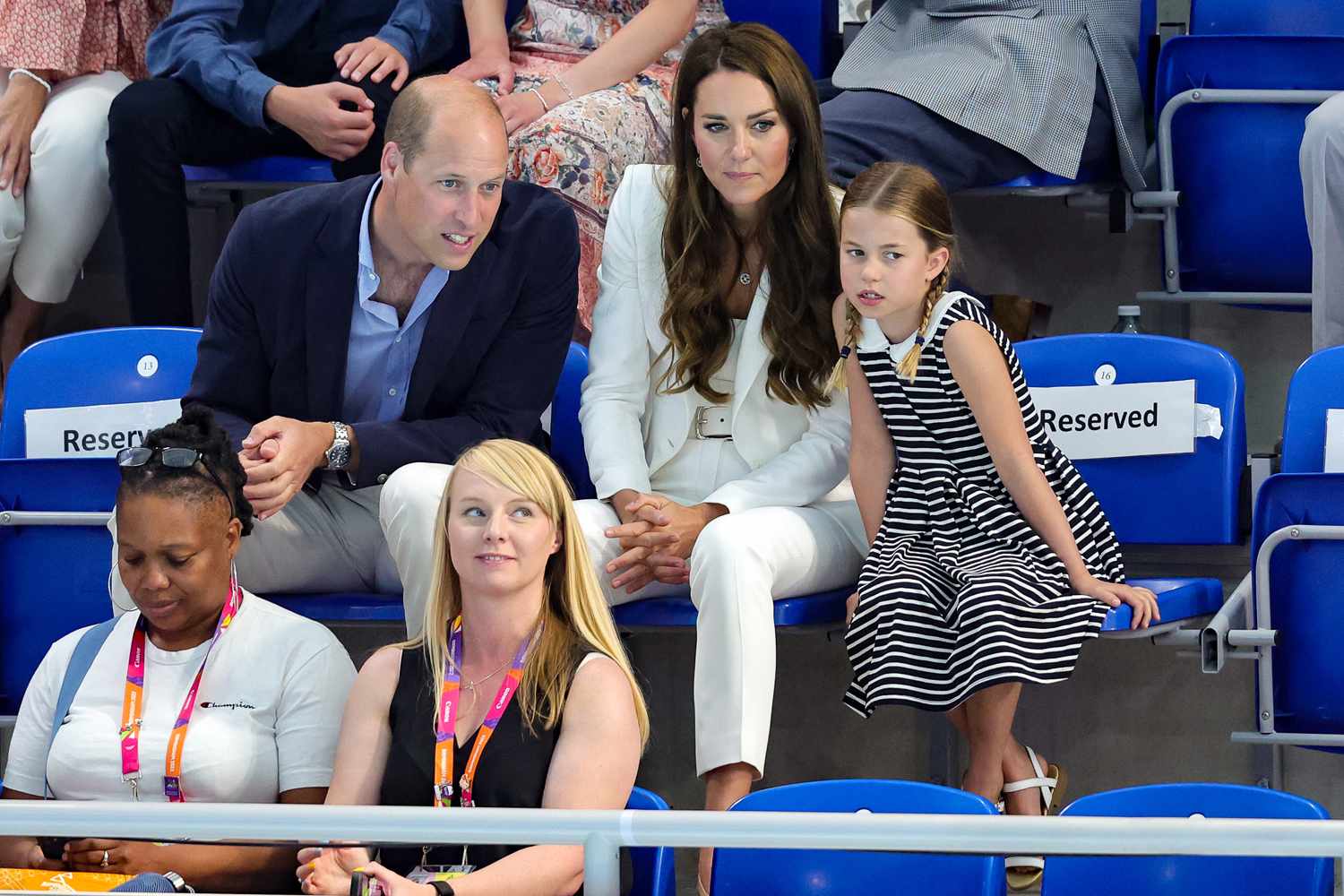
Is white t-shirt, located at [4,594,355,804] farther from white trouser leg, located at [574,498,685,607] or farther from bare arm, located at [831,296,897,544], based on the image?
bare arm, located at [831,296,897,544]

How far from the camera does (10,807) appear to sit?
1654 mm

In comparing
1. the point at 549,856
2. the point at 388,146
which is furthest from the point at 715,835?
the point at 388,146

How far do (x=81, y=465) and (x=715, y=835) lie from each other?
161 centimetres

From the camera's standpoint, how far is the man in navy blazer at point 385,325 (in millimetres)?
2816

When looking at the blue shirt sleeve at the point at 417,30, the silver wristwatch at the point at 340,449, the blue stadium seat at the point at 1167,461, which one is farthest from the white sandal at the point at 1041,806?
the blue shirt sleeve at the point at 417,30

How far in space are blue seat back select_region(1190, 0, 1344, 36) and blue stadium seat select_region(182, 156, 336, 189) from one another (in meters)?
1.74

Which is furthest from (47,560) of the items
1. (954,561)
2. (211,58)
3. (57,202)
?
(954,561)

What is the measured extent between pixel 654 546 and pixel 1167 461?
845mm

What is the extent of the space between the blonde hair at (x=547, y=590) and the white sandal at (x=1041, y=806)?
2.20ft

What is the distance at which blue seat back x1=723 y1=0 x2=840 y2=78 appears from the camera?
3.92 m

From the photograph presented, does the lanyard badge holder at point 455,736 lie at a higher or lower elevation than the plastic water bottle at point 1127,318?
lower

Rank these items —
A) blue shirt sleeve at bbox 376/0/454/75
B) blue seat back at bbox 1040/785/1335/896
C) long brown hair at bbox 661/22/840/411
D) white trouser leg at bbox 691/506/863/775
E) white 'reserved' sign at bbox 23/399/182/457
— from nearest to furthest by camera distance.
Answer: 1. blue seat back at bbox 1040/785/1335/896
2. white trouser leg at bbox 691/506/863/775
3. long brown hair at bbox 661/22/840/411
4. white 'reserved' sign at bbox 23/399/182/457
5. blue shirt sleeve at bbox 376/0/454/75

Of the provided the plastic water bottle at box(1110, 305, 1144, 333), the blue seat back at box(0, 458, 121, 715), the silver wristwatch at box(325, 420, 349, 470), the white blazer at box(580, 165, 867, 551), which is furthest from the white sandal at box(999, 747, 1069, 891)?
the blue seat back at box(0, 458, 121, 715)

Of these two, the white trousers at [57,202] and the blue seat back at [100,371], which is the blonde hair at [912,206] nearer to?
the blue seat back at [100,371]
